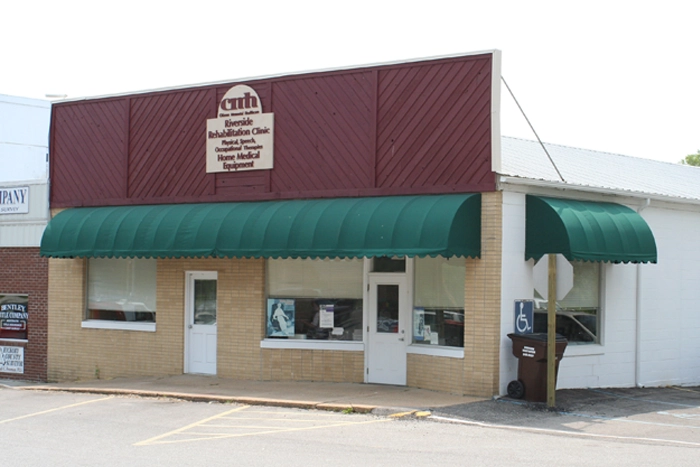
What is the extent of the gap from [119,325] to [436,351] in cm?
754

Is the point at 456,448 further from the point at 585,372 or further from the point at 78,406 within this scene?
the point at 78,406

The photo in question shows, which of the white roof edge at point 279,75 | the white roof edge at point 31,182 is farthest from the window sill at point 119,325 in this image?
the white roof edge at point 279,75

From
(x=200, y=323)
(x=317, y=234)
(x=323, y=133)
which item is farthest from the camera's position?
(x=200, y=323)

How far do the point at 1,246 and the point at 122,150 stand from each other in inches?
180

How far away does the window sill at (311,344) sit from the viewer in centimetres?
1617

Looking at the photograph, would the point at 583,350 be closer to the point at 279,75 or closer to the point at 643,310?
the point at 643,310

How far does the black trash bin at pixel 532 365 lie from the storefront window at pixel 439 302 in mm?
1232

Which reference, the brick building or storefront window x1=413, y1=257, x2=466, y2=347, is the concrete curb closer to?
the brick building

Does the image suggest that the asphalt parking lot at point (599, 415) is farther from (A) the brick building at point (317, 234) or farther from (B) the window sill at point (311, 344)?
(B) the window sill at point (311, 344)

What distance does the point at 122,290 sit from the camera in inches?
753

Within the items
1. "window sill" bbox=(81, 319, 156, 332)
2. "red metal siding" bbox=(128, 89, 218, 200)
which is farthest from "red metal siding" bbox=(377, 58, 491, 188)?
"window sill" bbox=(81, 319, 156, 332)

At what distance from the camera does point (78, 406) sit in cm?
1453

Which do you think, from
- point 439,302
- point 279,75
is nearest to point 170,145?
point 279,75

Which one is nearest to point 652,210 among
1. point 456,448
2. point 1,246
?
point 456,448
